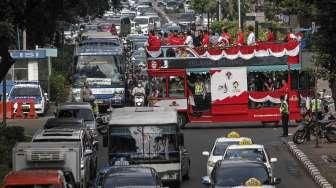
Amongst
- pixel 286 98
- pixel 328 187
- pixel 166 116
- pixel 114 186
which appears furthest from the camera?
pixel 286 98

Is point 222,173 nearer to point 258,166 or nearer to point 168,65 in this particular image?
point 258,166

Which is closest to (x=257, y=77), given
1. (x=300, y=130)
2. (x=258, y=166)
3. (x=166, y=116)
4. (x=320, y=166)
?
(x=300, y=130)

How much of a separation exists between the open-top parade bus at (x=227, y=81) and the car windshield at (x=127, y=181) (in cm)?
2211

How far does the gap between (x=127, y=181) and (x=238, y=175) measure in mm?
2504

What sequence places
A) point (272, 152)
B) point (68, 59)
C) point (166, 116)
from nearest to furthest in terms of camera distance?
point (166, 116) → point (272, 152) → point (68, 59)

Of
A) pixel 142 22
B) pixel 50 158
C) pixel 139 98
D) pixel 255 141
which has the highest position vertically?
pixel 50 158

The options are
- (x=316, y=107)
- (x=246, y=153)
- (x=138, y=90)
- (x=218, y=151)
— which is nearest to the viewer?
(x=246, y=153)

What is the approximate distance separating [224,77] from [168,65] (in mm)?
2544

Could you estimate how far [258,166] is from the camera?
24.0 m

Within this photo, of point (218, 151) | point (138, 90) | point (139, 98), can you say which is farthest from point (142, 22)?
point (218, 151)

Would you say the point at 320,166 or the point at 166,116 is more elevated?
the point at 166,116

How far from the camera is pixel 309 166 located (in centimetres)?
3194

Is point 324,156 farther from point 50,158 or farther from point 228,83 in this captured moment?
point 50,158

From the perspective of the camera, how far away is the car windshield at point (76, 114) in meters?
39.5
